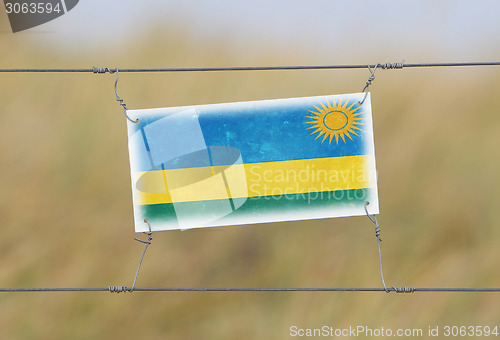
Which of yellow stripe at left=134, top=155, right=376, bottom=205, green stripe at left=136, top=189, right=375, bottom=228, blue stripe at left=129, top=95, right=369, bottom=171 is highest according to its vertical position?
blue stripe at left=129, top=95, right=369, bottom=171

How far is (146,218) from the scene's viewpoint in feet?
4.19

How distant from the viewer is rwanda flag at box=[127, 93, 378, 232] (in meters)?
1.27

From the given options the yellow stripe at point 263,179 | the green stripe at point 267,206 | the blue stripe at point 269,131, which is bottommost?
the green stripe at point 267,206

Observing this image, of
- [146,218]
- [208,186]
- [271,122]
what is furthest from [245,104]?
[146,218]

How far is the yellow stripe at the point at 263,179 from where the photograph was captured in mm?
1271

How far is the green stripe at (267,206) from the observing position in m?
1.28

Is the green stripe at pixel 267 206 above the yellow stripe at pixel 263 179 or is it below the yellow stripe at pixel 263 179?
below

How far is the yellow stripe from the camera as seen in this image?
1.27 m

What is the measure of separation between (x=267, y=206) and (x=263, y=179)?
0.07 m

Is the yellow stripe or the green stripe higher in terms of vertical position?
the yellow stripe

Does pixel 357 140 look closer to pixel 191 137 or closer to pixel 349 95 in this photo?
pixel 349 95

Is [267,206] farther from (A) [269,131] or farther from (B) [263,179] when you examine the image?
(A) [269,131]

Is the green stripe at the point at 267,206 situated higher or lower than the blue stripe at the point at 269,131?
lower

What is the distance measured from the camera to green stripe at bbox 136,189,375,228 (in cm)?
128
